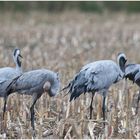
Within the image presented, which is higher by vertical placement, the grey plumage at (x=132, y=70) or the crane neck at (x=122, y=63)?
the crane neck at (x=122, y=63)

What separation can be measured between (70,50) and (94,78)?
5904 millimetres

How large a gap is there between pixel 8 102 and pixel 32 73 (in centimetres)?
83

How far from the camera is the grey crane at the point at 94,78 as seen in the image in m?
5.34

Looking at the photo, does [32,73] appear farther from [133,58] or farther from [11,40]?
[11,40]

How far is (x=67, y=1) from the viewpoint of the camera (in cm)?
1983

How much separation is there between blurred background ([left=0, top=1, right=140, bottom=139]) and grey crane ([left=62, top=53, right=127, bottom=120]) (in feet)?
0.79

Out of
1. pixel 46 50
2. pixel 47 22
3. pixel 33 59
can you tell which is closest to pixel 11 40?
pixel 46 50

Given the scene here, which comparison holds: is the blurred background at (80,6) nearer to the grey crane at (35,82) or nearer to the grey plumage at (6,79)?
the grey plumage at (6,79)

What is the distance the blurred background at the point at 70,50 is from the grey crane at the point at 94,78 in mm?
240

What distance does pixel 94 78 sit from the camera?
5.43m

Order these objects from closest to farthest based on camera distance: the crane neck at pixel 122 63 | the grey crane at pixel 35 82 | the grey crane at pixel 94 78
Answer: the grey crane at pixel 35 82
the grey crane at pixel 94 78
the crane neck at pixel 122 63

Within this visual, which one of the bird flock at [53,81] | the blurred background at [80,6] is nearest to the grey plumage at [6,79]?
the bird flock at [53,81]

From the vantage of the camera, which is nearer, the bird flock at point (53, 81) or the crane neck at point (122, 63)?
the bird flock at point (53, 81)

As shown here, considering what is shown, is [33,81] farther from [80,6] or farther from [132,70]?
[80,6]
